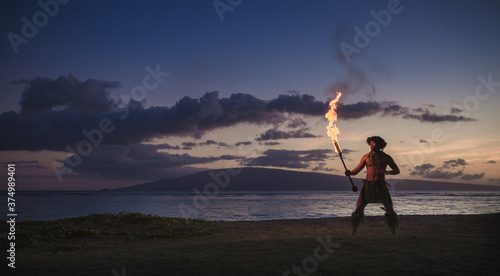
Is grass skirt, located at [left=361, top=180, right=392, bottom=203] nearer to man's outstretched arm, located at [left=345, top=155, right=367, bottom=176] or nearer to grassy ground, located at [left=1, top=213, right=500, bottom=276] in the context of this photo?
man's outstretched arm, located at [left=345, top=155, right=367, bottom=176]

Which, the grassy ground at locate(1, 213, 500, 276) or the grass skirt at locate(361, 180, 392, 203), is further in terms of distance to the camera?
the grass skirt at locate(361, 180, 392, 203)

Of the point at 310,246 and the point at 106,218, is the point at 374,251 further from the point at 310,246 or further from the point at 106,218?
the point at 106,218

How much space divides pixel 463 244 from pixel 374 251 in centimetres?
257

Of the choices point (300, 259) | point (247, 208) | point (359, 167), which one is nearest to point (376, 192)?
point (359, 167)

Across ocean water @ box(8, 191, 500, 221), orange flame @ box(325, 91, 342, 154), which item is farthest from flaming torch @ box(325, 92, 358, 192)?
ocean water @ box(8, 191, 500, 221)

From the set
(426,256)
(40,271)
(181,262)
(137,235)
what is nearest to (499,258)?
(426,256)

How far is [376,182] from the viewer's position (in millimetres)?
11438

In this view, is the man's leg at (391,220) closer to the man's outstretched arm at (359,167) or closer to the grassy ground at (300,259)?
the man's outstretched arm at (359,167)

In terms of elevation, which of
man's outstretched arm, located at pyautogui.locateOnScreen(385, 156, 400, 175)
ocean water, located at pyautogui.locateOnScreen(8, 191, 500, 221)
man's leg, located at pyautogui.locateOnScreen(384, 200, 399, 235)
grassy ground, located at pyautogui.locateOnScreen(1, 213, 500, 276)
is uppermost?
man's outstretched arm, located at pyautogui.locateOnScreen(385, 156, 400, 175)

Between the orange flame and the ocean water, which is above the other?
the orange flame

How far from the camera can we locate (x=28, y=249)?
498 inches

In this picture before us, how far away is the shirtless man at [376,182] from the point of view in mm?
11279

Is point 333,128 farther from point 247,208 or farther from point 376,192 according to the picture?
point 247,208

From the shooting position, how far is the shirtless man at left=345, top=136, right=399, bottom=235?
11.3m
